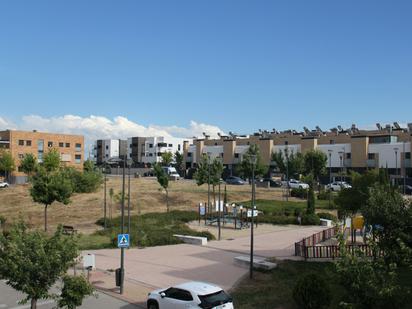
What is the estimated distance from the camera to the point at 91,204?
180 feet

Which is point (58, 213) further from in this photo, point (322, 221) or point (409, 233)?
point (409, 233)

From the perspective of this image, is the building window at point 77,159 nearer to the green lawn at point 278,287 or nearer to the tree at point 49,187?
the tree at point 49,187

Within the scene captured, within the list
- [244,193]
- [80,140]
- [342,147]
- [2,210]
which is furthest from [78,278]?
[80,140]

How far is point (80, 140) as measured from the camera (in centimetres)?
11094

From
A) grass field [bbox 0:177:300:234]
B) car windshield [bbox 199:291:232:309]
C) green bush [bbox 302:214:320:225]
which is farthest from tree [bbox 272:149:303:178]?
car windshield [bbox 199:291:232:309]

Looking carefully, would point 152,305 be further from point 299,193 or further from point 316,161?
point 316,161

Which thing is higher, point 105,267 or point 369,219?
point 369,219

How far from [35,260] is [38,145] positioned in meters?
94.6

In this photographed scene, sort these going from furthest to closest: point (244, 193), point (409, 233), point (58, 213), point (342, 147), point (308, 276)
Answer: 1. point (342, 147)
2. point (244, 193)
3. point (58, 213)
4. point (308, 276)
5. point (409, 233)

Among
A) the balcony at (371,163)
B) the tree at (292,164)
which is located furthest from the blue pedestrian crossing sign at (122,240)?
the balcony at (371,163)

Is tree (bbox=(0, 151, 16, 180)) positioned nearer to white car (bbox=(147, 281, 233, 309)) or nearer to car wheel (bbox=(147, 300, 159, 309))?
car wheel (bbox=(147, 300, 159, 309))

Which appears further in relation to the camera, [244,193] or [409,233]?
[244,193]

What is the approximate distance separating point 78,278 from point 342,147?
86.7 meters

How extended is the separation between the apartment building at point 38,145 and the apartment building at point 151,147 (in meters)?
43.1
